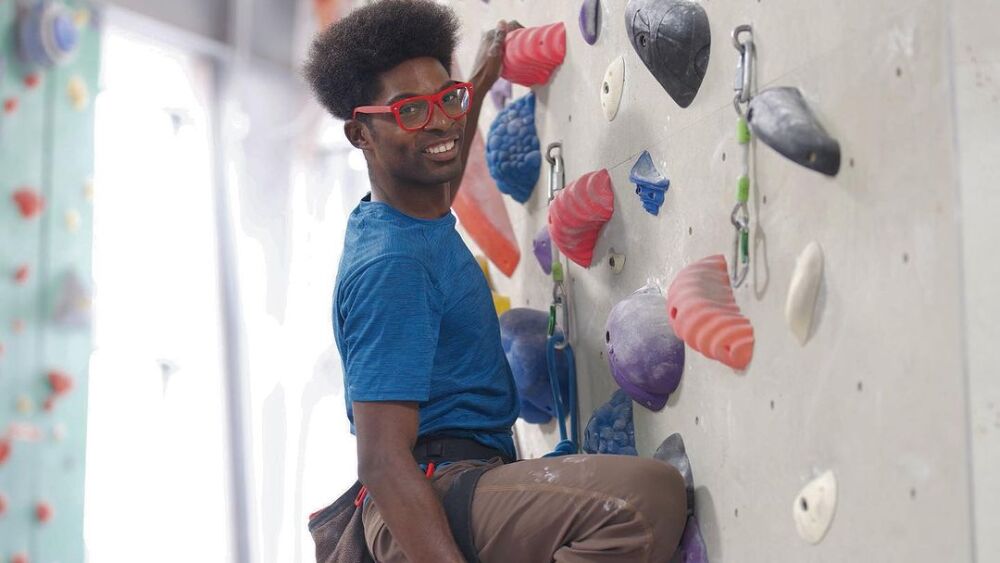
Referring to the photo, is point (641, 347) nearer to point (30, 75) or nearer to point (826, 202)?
point (826, 202)

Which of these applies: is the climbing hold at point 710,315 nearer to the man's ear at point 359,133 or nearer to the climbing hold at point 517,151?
the man's ear at point 359,133

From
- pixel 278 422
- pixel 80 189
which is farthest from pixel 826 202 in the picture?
pixel 278 422

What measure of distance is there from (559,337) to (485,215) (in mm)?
386

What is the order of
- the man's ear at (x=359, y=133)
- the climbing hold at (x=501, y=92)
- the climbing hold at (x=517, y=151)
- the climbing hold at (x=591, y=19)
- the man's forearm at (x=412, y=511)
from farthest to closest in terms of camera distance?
1. the climbing hold at (x=501, y=92)
2. the climbing hold at (x=517, y=151)
3. the climbing hold at (x=591, y=19)
4. the man's ear at (x=359, y=133)
5. the man's forearm at (x=412, y=511)

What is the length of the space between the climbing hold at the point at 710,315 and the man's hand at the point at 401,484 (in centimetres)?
39

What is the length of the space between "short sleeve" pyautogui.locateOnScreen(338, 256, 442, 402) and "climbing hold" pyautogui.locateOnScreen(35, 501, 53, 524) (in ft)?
6.12

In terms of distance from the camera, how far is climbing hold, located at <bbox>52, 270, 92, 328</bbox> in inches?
130

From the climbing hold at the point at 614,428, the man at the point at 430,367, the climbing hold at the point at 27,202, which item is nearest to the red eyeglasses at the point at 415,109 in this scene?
the man at the point at 430,367

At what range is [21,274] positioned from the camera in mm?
3207

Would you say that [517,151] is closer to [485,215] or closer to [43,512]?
[485,215]

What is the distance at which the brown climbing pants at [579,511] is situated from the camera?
4.97ft

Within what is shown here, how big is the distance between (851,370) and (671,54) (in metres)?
0.55

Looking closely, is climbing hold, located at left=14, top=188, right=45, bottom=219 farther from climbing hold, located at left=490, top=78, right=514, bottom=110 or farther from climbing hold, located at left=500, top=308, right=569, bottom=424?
climbing hold, located at left=500, top=308, right=569, bottom=424

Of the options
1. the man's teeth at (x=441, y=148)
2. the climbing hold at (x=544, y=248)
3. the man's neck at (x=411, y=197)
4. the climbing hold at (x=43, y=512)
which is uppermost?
the man's teeth at (x=441, y=148)
